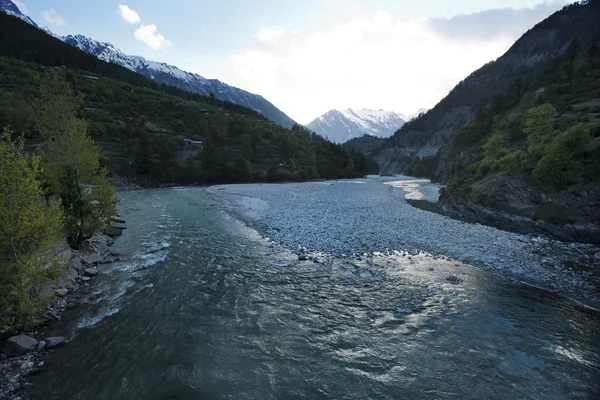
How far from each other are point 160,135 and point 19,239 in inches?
4127

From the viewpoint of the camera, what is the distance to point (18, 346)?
9.30 meters

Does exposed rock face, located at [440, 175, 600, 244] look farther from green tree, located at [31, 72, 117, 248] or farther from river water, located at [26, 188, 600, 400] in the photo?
green tree, located at [31, 72, 117, 248]

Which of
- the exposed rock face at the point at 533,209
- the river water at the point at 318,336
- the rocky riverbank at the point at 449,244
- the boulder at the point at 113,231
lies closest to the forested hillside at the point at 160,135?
the boulder at the point at 113,231

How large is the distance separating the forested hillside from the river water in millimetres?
65928

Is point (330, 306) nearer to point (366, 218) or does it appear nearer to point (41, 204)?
point (41, 204)

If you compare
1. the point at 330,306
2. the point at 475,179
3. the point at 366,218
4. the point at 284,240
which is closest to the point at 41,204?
the point at 330,306

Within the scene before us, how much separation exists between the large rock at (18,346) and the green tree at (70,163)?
34.9ft

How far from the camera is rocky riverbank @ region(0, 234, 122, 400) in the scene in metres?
8.20

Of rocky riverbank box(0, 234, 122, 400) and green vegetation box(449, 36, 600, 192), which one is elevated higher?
green vegetation box(449, 36, 600, 192)

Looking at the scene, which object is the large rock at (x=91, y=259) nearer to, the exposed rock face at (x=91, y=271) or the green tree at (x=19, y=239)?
the exposed rock face at (x=91, y=271)

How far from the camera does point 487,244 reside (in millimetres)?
22625

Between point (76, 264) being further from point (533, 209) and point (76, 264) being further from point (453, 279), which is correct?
point (533, 209)

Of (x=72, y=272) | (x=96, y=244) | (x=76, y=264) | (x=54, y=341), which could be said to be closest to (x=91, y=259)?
(x=76, y=264)

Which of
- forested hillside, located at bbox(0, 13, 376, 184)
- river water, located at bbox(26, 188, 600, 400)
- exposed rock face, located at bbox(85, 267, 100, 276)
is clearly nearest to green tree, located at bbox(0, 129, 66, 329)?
river water, located at bbox(26, 188, 600, 400)
